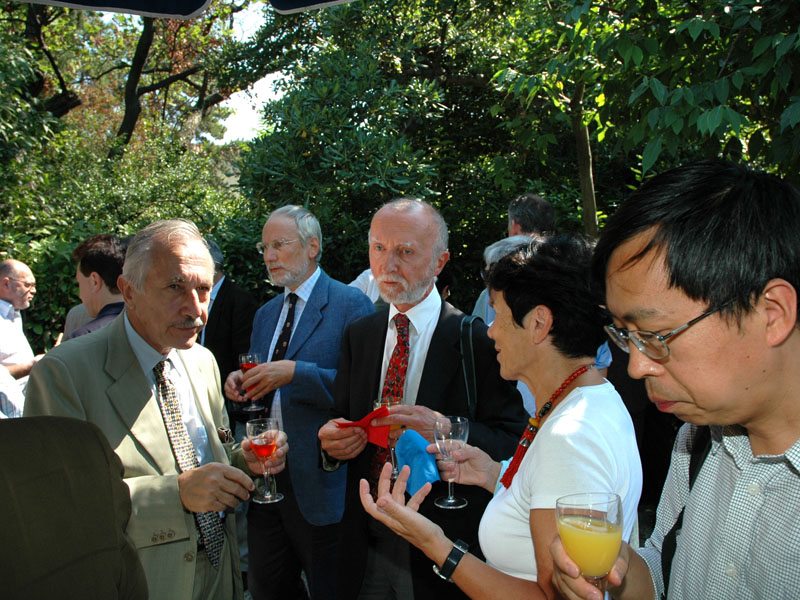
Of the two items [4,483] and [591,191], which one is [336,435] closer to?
[4,483]

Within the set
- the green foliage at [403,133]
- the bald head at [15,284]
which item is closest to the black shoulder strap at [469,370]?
the green foliage at [403,133]

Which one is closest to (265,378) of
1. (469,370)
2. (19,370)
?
(469,370)

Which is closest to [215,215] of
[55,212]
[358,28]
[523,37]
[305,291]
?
[55,212]

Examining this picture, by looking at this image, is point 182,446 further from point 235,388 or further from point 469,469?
point 469,469

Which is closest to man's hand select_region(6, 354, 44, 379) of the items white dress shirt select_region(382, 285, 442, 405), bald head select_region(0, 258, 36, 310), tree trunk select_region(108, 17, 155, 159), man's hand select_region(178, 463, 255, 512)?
bald head select_region(0, 258, 36, 310)

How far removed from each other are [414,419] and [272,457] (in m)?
0.68

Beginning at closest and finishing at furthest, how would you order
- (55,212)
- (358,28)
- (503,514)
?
(503,514) < (358,28) < (55,212)

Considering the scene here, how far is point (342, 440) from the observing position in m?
2.83

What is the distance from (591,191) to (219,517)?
6042 millimetres

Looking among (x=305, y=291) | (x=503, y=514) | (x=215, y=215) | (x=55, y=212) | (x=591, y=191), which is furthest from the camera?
(x=215, y=215)

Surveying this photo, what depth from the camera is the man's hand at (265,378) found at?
3.37 meters

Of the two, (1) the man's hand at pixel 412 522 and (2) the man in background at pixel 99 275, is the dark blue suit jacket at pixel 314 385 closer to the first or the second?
(2) the man in background at pixel 99 275

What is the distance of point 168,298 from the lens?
2.58m

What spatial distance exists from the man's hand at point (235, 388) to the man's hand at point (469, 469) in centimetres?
147
